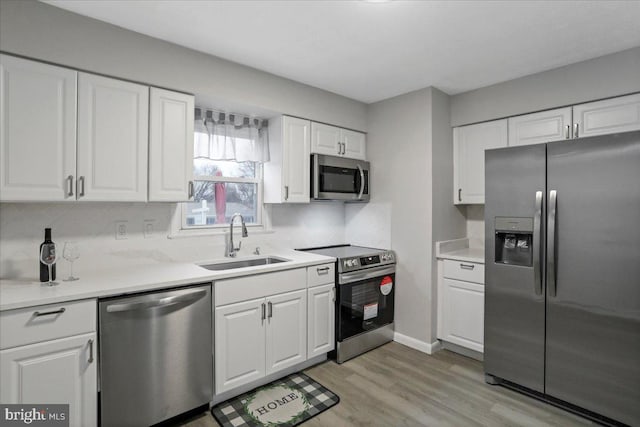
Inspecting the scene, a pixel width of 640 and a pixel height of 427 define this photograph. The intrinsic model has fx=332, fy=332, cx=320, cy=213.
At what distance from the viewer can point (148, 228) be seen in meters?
2.52

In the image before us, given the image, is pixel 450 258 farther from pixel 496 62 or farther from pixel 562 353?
pixel 496 62

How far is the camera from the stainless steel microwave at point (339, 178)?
318 cm

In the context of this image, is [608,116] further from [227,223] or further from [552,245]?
[227,223]

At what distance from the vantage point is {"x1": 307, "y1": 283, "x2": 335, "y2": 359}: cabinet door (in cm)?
274

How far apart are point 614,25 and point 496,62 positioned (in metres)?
0.71

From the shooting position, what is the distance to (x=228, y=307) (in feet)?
7.36

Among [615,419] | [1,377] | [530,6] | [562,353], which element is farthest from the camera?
[562,353]

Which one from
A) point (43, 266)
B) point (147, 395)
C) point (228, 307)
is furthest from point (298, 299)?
point (43, 266)

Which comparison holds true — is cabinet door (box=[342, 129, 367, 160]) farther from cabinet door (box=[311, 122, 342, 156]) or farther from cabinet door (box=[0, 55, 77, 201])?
cabinet door (box=[0, 55, 77, 201])

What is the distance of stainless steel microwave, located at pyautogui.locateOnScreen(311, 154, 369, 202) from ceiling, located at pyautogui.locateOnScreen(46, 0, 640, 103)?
80 centimetres

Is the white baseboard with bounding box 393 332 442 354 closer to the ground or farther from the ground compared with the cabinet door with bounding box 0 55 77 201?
closer to the ground

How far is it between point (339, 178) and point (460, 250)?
4.75 feet

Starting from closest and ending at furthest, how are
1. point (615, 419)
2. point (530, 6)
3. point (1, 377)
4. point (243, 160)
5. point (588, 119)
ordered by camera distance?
point (1, 377), point (530, 6), point (615, 419), point (588, 119), point (243, 160)

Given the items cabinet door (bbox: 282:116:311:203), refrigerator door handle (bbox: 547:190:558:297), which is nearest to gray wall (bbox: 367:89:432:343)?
cabinet door (bbox: 282:116:311:203)
